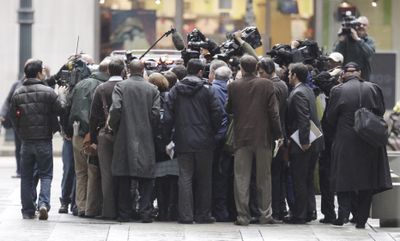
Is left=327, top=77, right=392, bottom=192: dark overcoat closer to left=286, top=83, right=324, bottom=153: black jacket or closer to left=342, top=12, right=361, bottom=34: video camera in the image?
left=286, top=83, right=324, bottom=153: black jacket

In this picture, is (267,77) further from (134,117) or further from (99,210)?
(99,210)

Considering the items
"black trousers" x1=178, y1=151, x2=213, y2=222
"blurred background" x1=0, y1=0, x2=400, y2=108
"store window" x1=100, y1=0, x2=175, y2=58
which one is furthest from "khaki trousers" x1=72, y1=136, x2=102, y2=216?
"store window" x1=100, y1=0, x2=175, y2=58

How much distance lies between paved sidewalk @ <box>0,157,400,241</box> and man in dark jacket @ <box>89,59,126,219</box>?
0.28 m

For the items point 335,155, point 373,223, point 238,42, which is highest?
point 238,42

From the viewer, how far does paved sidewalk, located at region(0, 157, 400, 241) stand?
546 inches

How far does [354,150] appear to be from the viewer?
47.5ft

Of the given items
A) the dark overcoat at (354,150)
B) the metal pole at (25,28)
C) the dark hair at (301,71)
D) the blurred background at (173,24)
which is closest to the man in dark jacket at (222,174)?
the dark hair at (301,71)

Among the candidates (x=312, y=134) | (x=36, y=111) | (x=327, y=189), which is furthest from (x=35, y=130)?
(x=327, y=189)

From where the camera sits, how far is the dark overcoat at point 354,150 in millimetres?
14391

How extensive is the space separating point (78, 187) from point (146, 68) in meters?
2.14

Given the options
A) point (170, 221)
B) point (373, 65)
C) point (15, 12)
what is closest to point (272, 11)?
point (373, 65)

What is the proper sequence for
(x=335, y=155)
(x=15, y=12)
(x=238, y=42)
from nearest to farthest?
(x=335, y=155) → (x=238, y=42) → (x=15, y=12)

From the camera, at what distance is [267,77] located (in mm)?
15227

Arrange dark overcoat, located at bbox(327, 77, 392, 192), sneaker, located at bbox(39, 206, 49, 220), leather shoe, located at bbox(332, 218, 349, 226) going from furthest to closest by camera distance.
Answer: sneaker, located at bbox(39, 206, 49, 220)
leather shoe, located at bbox(332, 218, 349, 226)
dark overcoat, located at bbox(327, 77, 392, 192)
